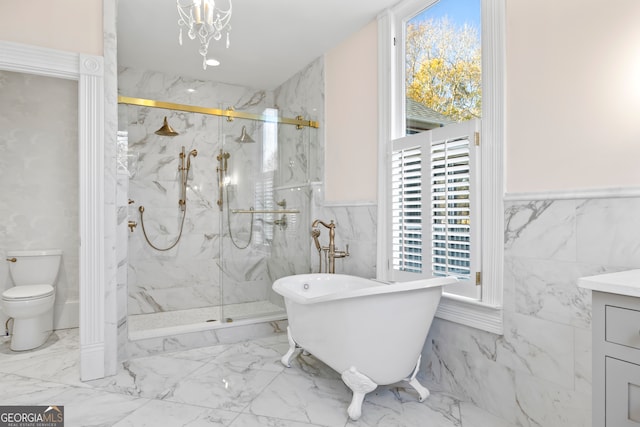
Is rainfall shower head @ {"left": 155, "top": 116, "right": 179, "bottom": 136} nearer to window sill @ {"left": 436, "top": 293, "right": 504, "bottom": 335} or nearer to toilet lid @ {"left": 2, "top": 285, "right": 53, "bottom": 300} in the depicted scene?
toilet lid @ {"left": 2, "top": 285, "right": 53, "bottom": 300}

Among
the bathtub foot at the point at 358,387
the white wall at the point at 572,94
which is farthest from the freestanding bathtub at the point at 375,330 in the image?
the white wall at the point at 572,94

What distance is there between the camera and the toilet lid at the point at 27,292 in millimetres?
2844

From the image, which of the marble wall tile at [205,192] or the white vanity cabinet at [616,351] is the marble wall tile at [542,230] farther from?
the marble wall tile at [205,192]

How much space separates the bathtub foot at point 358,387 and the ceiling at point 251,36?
7.99 feet

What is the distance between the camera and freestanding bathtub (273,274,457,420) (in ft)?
6.29

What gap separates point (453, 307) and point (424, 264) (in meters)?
0.31

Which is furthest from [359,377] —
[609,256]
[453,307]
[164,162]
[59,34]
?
[164,162]

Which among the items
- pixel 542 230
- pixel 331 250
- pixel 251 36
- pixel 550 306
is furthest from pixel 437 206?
pixel 251 36

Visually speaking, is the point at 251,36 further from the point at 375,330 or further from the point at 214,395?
the point at 214,395

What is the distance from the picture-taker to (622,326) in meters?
1.09

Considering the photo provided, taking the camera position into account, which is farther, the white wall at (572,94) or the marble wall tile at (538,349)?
the marble wall tile at (538,349)

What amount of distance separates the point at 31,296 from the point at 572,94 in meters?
3.73

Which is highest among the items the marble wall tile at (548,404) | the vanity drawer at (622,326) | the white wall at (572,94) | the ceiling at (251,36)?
the ceiling at (251,36)

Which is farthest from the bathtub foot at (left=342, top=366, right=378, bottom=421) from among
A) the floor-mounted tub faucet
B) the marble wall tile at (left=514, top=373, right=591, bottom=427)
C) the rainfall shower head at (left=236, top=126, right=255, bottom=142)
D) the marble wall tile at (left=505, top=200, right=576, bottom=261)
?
the rainfall shower head at (left=236, top=126, right=255, bottom=142)
